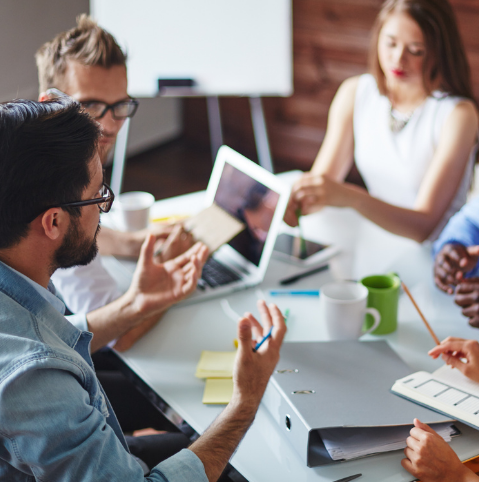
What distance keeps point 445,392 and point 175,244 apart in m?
0.71

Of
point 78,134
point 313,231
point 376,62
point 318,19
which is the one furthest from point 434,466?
point 318,19

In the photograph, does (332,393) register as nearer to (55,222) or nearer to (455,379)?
(455,379)

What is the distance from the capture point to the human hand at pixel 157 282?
117 centimetres

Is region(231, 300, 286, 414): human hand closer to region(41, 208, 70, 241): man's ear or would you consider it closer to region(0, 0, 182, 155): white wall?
region(41, 208, 70, 241): man's ear

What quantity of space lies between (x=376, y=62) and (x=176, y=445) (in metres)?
1.34

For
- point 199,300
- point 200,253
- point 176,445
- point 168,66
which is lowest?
point 176,445

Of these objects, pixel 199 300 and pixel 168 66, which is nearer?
pixel 199 300

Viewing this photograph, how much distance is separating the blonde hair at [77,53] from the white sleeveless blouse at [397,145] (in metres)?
0.92

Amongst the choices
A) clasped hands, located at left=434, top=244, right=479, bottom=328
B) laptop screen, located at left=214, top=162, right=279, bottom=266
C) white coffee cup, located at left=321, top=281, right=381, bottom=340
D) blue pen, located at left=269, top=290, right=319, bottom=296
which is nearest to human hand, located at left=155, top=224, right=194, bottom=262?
laptop screen, located at left=214, top=162, right=279, bottom=266

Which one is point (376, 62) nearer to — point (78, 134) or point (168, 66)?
point (168, 66)

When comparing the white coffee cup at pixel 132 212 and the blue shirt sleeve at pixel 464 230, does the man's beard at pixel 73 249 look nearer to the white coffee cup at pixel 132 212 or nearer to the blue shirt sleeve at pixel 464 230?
the white coffee cup at pixel 132 212

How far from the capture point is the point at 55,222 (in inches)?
30.7

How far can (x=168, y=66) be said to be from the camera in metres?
2.54

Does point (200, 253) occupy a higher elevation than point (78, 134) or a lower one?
lower
